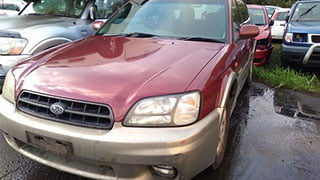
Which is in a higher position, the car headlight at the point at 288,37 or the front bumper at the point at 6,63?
the front bumper at the point at 6,63

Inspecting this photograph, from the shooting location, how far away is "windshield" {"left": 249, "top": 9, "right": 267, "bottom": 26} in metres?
8.48

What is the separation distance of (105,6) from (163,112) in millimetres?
3914

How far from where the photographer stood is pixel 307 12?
7.47m

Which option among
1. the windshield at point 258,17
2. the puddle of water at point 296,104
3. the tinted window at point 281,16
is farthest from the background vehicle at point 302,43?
the tinted window at point 281,16

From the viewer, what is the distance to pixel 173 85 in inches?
88.5

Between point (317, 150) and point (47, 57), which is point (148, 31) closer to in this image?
point (47, 57)

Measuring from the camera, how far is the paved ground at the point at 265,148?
9.55 feet

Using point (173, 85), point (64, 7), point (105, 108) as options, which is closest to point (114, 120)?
point (105, 108)

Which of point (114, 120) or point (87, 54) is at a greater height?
point (87, 54)

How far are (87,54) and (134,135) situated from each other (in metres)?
1.14

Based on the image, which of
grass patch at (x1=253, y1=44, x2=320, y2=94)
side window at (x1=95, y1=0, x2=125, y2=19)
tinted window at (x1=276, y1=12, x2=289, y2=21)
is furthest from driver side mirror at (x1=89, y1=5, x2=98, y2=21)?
tinted window at (x1=276, y1=12, x2=289, y2=21)

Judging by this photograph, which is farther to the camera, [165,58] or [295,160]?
[295,160]

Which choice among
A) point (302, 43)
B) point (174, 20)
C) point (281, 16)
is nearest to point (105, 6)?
point (174, 20)

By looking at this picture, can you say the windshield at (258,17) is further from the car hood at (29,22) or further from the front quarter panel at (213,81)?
the front quarter panel at (213,81)
